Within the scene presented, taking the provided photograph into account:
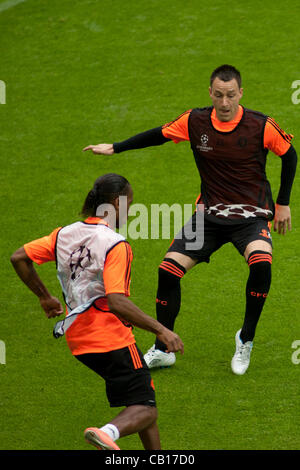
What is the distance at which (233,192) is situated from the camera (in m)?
6.02

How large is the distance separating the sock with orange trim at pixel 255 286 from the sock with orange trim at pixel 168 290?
0.51m

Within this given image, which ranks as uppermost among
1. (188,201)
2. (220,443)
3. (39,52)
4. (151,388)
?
(39,52)

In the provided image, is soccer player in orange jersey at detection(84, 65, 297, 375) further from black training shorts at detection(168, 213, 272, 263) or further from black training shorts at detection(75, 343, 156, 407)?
black training shorts at detection(75, 343, 156, 407)

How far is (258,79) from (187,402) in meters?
5.75

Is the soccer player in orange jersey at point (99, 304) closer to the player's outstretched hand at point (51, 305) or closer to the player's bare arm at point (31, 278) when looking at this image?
the player's bare arm at point (31, 278)

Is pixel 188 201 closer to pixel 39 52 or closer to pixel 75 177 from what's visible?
pixel 75 177

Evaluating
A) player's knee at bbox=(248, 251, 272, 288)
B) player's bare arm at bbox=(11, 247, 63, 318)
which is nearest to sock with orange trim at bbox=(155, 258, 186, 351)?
player's knee at bbox=(248, 251, 272, 288)

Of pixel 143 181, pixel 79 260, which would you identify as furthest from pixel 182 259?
pixel 143 181

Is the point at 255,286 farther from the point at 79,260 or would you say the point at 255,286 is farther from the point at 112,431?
the point at 112,431

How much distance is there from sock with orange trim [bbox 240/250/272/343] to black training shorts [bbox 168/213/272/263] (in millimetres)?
182

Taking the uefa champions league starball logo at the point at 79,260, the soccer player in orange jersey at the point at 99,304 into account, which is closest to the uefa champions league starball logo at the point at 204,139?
the soccer player in orange jersey at the point at 99,304

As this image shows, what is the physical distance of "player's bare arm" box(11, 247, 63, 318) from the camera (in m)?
4.73

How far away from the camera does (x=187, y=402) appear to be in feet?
18.6

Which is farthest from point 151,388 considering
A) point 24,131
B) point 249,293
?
point 24,131
